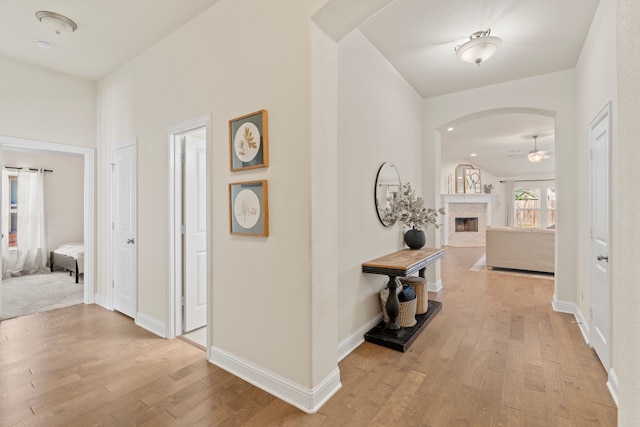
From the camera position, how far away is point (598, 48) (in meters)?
2.58

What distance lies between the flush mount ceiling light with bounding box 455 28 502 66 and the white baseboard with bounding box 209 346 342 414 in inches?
123

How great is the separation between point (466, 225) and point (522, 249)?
15.9ft

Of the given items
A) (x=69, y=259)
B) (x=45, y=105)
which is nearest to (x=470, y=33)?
(x=45, y=105)

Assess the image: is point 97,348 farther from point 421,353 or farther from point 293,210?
point 421,353

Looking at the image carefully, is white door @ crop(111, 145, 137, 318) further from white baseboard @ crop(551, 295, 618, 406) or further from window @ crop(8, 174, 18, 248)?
white baseboard @ crop(551, 295, 618, 406)

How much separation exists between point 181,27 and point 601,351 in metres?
4.66

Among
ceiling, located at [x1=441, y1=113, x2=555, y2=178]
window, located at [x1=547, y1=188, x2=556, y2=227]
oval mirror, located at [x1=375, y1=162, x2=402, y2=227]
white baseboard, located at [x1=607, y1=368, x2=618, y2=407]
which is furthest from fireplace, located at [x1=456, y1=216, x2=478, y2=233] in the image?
white baseboard, located at [x1=607, y1=368, x2=618, y2=407]

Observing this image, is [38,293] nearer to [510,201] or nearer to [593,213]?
[593,213]

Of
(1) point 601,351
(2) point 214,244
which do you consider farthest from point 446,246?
(2) point 214,244

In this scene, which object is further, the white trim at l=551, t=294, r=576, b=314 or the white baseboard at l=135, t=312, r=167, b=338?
the white trim at l=551, t=294, r=576, b=314

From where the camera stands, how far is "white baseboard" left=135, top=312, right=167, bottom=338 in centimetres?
302

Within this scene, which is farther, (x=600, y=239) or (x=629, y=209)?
(x=600, y=239)

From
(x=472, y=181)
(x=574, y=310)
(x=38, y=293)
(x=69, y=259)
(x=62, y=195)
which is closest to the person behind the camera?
(x=574, y=310)

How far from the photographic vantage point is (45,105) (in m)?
3.64
